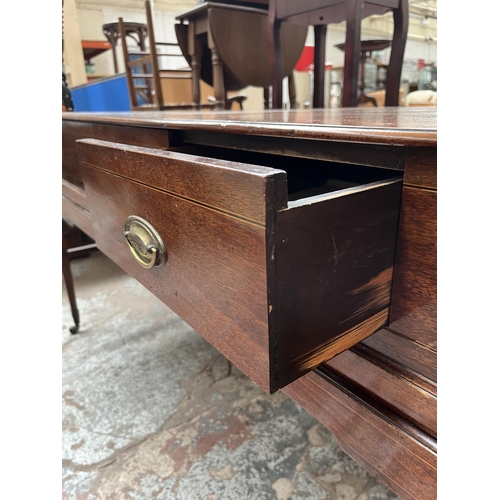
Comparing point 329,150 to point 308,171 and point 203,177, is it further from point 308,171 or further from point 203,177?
point 308,171

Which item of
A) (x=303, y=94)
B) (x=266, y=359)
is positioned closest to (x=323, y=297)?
(x=266, y=359)

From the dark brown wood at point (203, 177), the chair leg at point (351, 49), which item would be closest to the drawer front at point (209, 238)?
the dark brown wood at point (203, 177)

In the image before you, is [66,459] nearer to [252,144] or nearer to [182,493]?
[182,493]

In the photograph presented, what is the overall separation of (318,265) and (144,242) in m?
0.22

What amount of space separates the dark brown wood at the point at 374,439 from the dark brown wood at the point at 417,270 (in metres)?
0.12

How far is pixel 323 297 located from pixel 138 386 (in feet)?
2.77

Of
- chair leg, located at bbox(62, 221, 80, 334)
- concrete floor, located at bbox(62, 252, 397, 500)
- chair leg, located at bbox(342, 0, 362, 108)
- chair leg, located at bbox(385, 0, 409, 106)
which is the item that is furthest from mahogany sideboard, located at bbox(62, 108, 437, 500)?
chair leg, located at bbox(385, 0, 409, 106)

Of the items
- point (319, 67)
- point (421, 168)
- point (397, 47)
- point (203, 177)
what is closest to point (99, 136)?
point (203, 177)

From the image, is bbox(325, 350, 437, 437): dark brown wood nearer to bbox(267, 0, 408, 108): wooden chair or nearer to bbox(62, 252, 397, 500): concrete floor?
bbox(62, 252, 397, 500): concrete floor

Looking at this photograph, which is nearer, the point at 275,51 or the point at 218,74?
the point at 275,51

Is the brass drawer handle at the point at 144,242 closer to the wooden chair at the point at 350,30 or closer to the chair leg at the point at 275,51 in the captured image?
the wooden chair at the point at 350,30

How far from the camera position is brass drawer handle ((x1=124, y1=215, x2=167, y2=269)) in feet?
1.41

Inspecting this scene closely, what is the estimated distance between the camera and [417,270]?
0.37 meters

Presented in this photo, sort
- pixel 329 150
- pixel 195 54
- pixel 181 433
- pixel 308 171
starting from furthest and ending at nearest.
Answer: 1. pixel 195 54
2. pixel 181 433
3. pixel 308 171
4. pixel 329 150
